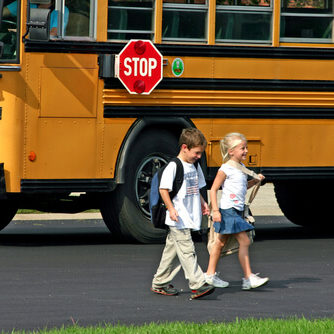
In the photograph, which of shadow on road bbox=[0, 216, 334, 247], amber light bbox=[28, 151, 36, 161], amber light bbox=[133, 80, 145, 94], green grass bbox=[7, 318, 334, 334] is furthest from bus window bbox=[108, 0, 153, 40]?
green grass bbox=[7, 318, 334, 334]

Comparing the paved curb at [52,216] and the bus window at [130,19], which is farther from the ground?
the bus window at [130,19]

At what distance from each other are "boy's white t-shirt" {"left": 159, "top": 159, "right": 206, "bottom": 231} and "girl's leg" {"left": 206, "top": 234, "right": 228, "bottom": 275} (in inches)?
17.3

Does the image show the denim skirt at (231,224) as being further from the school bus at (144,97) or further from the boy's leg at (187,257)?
the school bus at (144,97)

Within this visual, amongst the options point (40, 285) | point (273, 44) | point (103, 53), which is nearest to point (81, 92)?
point (103, 53)

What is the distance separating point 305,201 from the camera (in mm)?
14539

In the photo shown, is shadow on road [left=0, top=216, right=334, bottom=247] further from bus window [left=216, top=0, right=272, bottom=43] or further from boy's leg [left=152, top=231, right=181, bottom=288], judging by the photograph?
boy's leg [left=152, top=231, right=181, bottom=288]

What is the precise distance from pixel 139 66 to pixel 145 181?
1.18 meters

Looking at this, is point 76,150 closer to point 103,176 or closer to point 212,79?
point 103,176

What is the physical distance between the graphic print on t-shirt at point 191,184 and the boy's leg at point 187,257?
30cm

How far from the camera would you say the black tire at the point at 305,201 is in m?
14.3

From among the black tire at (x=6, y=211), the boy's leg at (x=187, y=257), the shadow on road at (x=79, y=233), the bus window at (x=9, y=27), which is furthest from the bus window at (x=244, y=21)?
the boy's leg at (x=187, y=257)

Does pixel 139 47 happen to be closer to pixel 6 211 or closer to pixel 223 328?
pixel 6 211

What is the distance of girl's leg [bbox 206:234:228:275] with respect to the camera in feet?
29.5

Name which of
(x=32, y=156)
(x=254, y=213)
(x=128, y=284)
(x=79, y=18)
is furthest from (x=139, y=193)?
(x=254, y=213)
